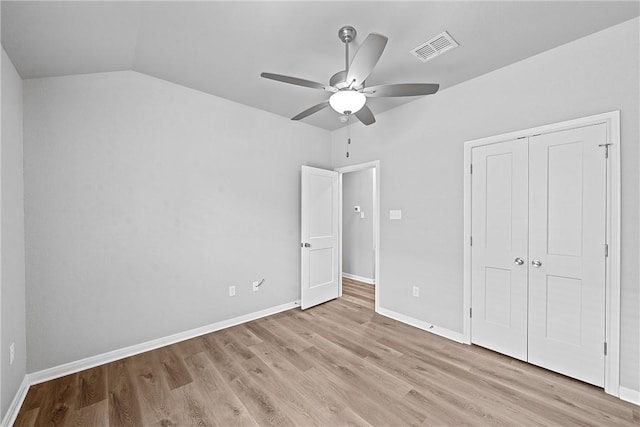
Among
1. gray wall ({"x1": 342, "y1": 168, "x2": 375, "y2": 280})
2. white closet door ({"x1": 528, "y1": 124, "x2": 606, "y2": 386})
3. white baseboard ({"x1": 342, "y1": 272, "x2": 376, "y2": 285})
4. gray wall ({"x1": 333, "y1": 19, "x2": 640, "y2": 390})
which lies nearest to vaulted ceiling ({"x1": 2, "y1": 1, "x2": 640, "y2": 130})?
gray wall ({"x1": 333, "y1": 19, "x2": 640, "y2": 390})

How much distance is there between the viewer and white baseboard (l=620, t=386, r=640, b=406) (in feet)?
6.30

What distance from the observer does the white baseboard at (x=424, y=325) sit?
2.90m

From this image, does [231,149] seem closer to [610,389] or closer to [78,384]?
[78,384]

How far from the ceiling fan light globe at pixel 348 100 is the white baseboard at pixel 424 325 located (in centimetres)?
256

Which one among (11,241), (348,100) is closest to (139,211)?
(11,241)

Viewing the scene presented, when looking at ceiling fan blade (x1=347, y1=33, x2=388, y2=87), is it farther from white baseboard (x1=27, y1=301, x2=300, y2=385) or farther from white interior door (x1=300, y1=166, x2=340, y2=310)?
white baseboard (x1=27, y1=301, x2=300, y2=385)

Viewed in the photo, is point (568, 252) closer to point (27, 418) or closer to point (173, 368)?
point (173, 368)

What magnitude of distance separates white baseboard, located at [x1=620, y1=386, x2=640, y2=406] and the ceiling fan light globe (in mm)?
2820

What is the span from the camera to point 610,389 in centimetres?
202

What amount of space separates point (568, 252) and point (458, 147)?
1354mm

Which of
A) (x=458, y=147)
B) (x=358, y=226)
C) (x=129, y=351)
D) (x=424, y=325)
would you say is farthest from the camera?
(x=358, y=226)

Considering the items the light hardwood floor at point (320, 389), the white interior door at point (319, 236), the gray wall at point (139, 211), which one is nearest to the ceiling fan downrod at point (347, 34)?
the gray wall at point (139, 211)

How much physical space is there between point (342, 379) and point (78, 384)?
2109mm

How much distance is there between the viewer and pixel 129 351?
2586 millimetres
